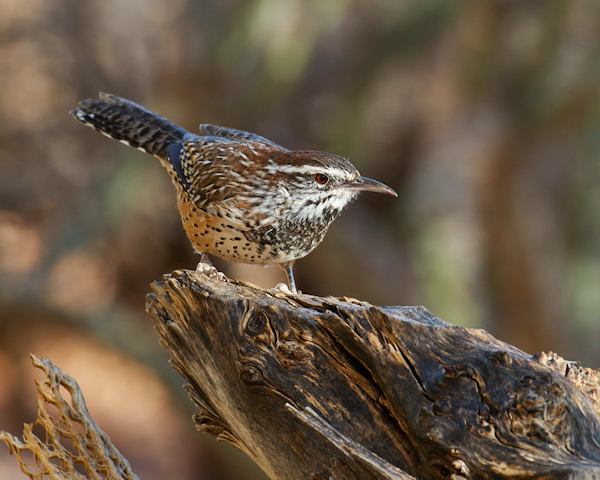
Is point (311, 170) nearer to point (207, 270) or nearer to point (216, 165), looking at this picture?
point (216, 165)

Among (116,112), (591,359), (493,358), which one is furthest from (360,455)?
(591,359)

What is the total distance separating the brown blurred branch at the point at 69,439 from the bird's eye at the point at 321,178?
153 cm

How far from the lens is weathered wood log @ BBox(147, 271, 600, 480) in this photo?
2873 mm

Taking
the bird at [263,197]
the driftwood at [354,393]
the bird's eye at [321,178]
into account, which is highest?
the bird's eye at [321,178]

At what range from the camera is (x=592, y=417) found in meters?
2.99

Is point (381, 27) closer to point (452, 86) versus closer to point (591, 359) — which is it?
point (452, 86)

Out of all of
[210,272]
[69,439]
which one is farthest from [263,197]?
[69,439]

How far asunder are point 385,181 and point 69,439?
7.60 meters

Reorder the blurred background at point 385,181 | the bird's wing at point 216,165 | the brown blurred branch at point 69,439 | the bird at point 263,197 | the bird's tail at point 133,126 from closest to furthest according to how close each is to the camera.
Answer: the brown blurred branch at point 69,439 < the bird at point 263,197 < the bird's wing at point 216,165 < the bird's tail at point 133,126 < the blurred background at point 385,181

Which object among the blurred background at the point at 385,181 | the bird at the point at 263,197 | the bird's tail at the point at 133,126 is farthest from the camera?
the blurred background at the point at 385,181

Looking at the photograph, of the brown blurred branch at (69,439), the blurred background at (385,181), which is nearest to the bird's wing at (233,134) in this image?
the brown blurred branch at (69,439)

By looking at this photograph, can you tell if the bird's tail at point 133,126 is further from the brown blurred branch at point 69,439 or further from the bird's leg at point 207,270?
the brown blurred branch at point 69,439

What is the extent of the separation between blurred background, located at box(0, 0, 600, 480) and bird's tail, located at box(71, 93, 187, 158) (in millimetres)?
4312

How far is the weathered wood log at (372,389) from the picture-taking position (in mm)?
2873
